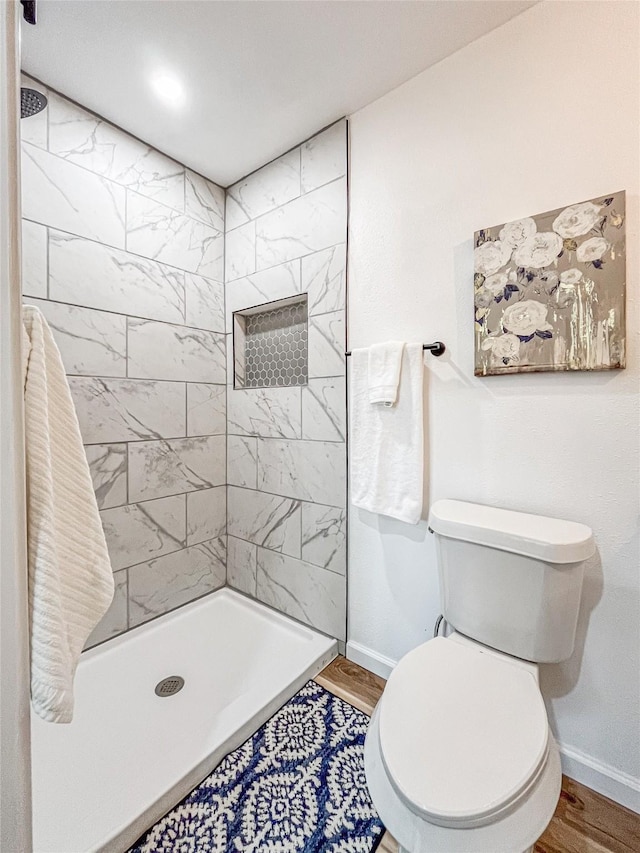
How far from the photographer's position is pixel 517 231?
1.21 metres

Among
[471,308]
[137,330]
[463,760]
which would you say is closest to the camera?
[463,760]

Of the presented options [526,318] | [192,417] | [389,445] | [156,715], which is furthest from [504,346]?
[156,715]

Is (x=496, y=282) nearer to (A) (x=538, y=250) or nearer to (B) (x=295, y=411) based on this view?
(A) (x=538, y=250)

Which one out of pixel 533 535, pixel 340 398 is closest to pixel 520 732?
pixel 533 535

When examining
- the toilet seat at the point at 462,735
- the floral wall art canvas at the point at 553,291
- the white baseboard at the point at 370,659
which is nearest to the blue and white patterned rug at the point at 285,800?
the white baseboard at the point at 370,659

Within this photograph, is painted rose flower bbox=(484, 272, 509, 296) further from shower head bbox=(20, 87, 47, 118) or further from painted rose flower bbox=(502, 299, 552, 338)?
shower head bbox=(20, 87, 47, 118)

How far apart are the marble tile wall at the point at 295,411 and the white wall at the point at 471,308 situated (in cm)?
14

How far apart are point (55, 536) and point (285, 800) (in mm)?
1089

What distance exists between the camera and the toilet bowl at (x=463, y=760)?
726 mm

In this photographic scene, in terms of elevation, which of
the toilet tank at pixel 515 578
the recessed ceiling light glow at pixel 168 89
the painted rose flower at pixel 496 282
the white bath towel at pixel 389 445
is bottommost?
the toilet tank at pixel 515 578

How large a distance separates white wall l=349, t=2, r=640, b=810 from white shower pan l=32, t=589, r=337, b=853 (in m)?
0.46

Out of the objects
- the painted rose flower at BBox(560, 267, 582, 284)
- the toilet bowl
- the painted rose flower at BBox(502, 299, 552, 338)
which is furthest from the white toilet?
the painted rose flower at BBox(560, 267, 582, 284)

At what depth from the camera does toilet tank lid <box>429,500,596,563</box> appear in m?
1.02

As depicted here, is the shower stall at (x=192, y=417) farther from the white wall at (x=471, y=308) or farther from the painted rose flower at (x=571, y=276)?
the painted rose flower at (x=571, y=276)
